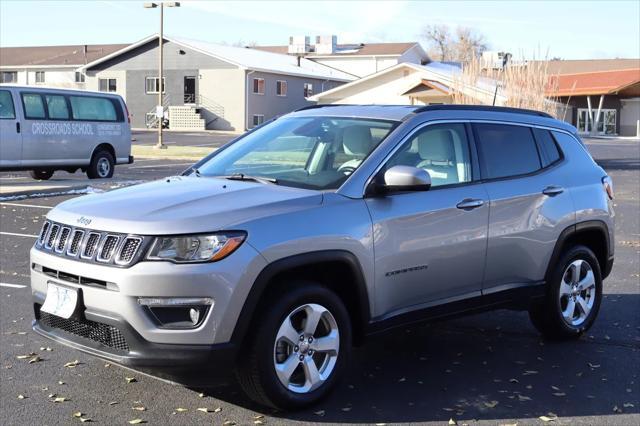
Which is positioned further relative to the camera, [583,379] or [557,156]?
[557,156]

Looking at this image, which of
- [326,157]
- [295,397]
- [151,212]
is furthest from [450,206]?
[151,212]

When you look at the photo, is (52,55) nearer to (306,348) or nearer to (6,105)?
(6,105)

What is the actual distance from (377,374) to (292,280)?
121 centimetres

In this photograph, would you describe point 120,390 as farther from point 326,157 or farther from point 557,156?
point 557,156

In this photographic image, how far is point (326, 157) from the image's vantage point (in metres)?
5.29

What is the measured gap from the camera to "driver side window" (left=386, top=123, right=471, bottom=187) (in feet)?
17.4

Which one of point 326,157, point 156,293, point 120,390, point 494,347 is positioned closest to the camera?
point 156,293

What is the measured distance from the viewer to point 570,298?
640 cm

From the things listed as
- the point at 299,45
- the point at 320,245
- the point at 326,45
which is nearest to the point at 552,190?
the point at 320,245

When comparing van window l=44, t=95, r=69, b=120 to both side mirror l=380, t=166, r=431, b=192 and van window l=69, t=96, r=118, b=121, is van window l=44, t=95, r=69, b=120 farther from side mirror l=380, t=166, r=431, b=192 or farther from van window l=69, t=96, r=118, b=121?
side mirror l=380, t=166, r=431, b=192

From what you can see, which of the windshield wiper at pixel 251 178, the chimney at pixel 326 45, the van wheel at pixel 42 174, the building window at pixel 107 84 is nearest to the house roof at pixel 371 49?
the chimney at pixel 326 45

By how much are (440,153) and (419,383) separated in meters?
1.57

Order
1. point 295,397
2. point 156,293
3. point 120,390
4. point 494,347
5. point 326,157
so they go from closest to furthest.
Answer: point 156,293 → point 295,397 → point 120,390 → point 326,157 → point 494,347

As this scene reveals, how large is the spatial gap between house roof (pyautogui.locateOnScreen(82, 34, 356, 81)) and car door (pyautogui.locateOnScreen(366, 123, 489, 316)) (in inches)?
2008
